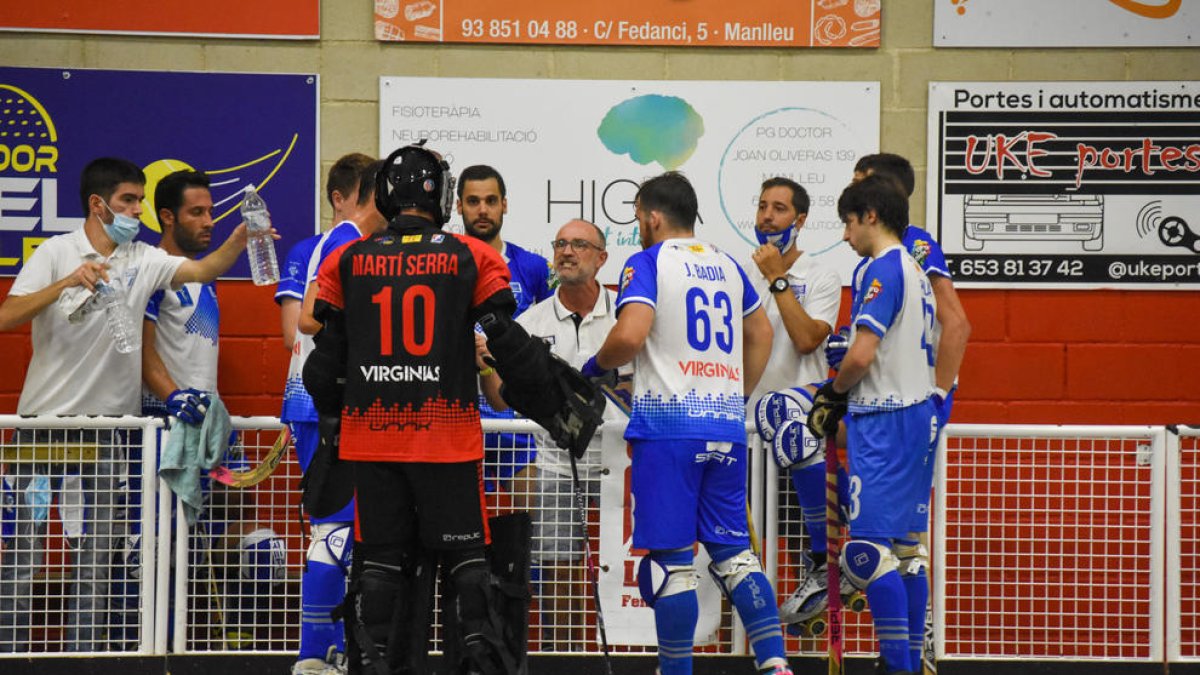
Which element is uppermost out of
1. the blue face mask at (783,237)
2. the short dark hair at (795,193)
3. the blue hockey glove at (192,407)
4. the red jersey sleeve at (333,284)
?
the short dark hair at (795,193)

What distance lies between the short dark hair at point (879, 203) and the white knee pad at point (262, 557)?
2425 mm

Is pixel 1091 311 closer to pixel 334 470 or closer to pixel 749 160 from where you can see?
pixel 749 160

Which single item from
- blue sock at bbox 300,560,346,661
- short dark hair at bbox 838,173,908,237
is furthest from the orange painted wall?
blue sock at bbox 300,560,346,661

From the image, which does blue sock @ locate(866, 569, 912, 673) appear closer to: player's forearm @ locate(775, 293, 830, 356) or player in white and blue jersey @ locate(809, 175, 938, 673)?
player in white and blue jersey @ locate(809, 175, 938, 673)

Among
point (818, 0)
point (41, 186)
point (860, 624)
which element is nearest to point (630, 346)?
point (860, 624)

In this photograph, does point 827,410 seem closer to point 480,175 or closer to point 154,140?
point 480,175

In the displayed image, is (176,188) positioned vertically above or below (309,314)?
above

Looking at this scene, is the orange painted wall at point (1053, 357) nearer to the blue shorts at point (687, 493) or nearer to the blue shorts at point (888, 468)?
the blue shorts at point (888, 468)

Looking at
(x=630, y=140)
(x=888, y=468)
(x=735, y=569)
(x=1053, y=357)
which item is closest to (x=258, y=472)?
(x=735, y=569)

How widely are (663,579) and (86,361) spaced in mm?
2557

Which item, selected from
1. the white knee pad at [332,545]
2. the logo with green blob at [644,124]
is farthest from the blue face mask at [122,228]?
the logo with green blob at [644,124]

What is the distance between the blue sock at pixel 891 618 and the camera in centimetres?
516

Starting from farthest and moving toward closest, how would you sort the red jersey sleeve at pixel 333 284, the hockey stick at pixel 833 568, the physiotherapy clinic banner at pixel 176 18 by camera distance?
the physiotherapy clinic banner at pixel 176 18, the hockey stick at pixel 833 568, the red jersey sleeve at pixel 333 284

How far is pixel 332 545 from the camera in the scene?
5254mm
